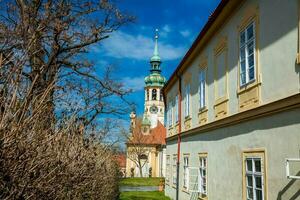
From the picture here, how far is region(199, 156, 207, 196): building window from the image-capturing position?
1507cm

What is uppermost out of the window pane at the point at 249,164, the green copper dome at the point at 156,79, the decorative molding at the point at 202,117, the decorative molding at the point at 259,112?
the green copper dome at the point at 156,79

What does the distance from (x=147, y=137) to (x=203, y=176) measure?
59.5 m

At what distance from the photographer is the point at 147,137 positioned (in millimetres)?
74750

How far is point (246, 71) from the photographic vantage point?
407 inches

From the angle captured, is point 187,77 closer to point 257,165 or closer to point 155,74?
point 257,165

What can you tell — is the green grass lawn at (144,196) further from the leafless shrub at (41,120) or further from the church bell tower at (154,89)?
the church bell tower at (154,89)

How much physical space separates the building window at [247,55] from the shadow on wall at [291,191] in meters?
3.16

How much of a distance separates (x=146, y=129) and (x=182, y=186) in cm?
5713

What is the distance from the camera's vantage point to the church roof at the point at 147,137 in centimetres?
7162

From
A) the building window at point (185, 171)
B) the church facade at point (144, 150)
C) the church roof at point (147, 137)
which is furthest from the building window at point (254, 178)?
the church roof at point (147, 137)

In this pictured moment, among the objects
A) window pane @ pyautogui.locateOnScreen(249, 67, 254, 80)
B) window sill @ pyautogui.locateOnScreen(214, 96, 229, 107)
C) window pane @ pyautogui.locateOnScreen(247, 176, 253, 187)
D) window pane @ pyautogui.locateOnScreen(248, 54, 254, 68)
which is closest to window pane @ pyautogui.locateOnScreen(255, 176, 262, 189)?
window pane @ pyautogui.locateOnScreen(247, 176, 253, 187)

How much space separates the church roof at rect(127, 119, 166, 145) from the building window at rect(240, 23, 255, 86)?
58.6 m

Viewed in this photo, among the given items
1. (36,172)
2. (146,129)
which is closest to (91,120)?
(36,172)

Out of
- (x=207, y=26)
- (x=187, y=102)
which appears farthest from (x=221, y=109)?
(x=187, y=102)
